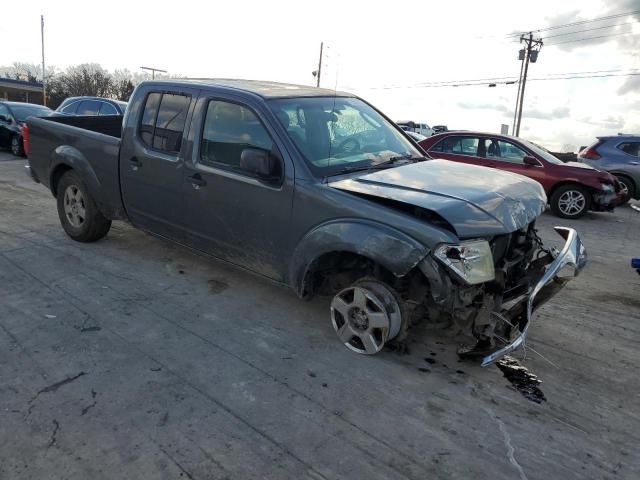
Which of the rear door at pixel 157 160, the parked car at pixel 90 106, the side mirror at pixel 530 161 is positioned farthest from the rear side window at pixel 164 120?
the parked car at pixel 90 106

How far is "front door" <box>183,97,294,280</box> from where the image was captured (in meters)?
3.97

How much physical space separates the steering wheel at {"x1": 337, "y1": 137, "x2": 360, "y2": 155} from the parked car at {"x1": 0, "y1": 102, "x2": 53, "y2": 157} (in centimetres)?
1238

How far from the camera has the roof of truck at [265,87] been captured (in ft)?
14.2

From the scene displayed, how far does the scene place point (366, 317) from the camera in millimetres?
3660

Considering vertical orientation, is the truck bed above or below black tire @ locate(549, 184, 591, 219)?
above

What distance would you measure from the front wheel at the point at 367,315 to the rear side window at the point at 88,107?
10.6 meters

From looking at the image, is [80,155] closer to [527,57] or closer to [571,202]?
[571,202]

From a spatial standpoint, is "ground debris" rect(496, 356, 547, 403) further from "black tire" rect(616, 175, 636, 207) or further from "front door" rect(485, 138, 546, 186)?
"black tire" rect(616, 175, 636, 207)

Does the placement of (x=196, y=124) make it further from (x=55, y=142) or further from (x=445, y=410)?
Result: (x=445, y=410)

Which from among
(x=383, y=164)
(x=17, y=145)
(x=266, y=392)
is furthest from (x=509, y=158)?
(x=17, y=145)

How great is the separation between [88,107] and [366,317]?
36.7 feet

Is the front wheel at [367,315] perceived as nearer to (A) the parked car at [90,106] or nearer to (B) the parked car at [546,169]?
(B) the parked car at [546,169]

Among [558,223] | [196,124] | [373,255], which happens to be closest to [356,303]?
[373,255]

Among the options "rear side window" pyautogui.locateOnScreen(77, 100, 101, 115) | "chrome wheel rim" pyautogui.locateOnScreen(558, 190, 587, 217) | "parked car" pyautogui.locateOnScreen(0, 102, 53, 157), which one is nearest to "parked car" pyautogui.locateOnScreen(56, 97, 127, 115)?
"rear side window" pyautogui.locateOnScreen(77, 100, 101, 115)
